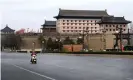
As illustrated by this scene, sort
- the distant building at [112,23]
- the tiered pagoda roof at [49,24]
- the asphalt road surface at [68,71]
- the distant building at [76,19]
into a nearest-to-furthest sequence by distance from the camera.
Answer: the asphalt road surface at [68,71] < the distant building at [112,23] < the distant building at [76,19] < the tiered pagoda roof at [49,24]

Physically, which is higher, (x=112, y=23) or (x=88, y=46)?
(x=112, y=23)

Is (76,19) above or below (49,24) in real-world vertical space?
above

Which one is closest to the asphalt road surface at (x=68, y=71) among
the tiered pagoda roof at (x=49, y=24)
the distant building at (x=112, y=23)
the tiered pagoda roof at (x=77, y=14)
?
the distant building at (x=112, y=23)

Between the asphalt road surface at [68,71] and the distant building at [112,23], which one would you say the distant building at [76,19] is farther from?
the asphalt road surface at [68,71]

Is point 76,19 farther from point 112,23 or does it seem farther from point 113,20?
point 112,23

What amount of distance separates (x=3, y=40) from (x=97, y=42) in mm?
41951

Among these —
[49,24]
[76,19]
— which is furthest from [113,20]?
[49,24]

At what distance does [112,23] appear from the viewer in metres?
112

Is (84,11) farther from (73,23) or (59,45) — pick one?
(59,45)

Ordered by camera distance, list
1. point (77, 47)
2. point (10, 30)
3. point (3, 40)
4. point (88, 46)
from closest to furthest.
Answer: point (77, 47) → point (88, 46) → point (3, 40) → point (10, 30)

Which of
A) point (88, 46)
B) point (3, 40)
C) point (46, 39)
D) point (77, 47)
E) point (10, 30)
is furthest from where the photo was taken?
point (10, 30)

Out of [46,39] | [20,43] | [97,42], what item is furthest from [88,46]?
[20,43]

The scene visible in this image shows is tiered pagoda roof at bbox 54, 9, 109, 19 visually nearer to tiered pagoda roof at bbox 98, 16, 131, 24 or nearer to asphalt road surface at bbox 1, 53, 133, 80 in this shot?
tiered pagoda roof at bbox 98, 16, 131, 24

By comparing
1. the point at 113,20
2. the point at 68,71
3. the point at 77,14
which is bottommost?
the point at 68,71
